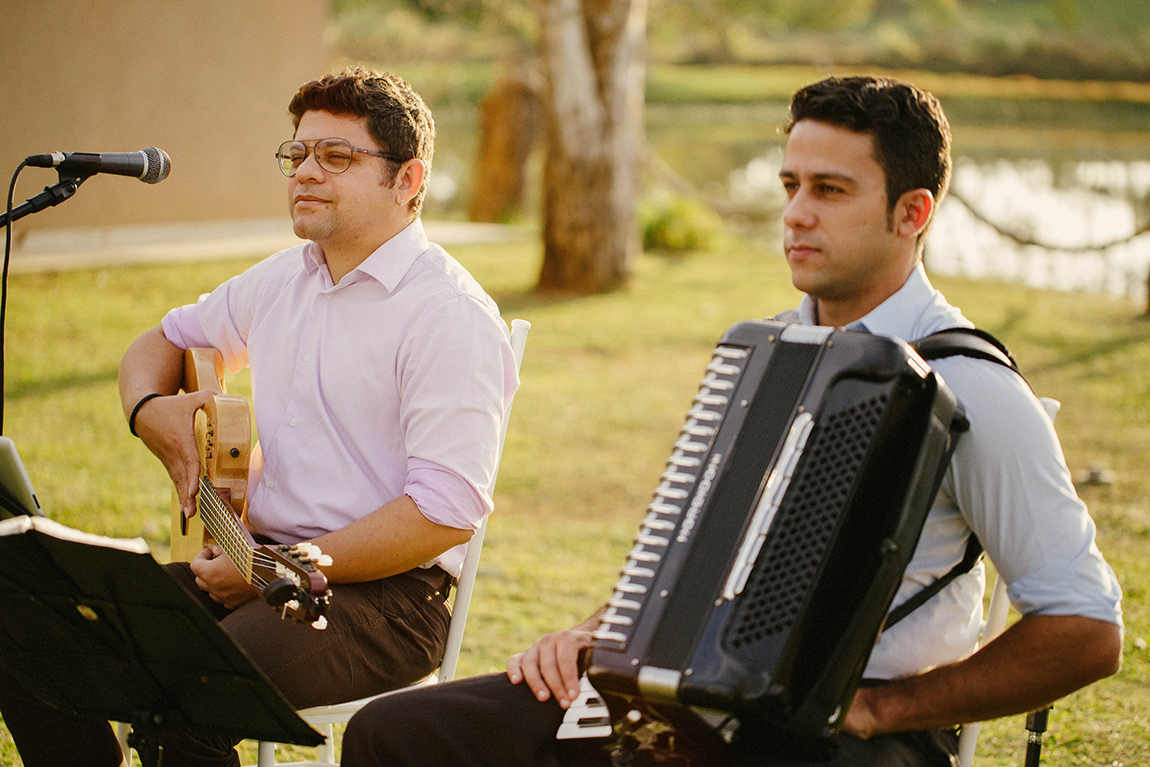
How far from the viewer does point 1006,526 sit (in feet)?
6.39

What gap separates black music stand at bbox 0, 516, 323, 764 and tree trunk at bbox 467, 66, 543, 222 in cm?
1393

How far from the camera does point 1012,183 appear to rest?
17.1 meters

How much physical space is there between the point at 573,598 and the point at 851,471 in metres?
3.07

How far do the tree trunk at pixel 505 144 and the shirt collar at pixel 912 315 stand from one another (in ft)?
45.4

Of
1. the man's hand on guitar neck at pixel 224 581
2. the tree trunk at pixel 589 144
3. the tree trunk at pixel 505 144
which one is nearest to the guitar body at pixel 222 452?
the man's hand on guitar neck at pixel 224 581

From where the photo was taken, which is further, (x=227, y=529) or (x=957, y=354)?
(x=227, y=529)

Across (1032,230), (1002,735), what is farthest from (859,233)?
(1032,230)

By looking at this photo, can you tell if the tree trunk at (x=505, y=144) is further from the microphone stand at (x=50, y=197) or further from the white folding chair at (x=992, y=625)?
the white folding chair at (x=992, y=625)

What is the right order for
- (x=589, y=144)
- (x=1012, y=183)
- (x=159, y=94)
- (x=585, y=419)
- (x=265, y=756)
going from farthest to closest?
1. (x=1012, y=183)
2. (x=159, y=94)
3. (x=589, y=144)
4. (x=585, y=419)
5. (x=265, y=756)

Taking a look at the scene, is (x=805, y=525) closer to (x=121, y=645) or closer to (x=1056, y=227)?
(x=121, y=645)

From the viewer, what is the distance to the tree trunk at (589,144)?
34.0 feet

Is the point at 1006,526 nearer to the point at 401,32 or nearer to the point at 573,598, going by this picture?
the point at 573,598

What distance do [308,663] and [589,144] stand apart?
8.70 meters

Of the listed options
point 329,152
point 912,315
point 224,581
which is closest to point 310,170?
point 329,152
